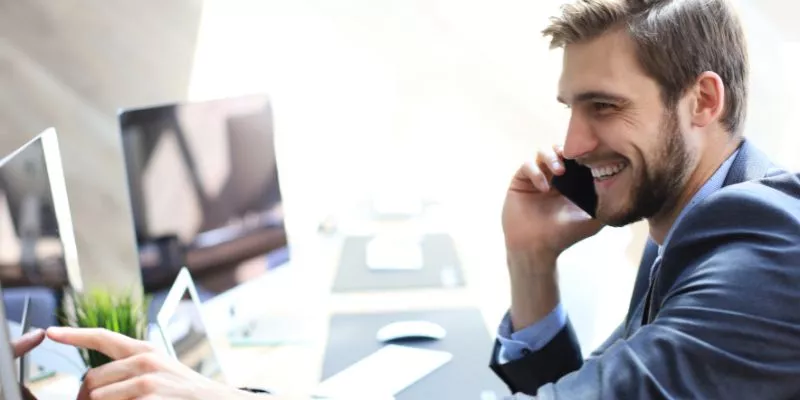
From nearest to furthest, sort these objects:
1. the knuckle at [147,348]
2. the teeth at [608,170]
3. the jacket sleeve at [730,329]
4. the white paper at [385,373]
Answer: the jacket sleeve at [730,329] → the knuckle at [147,348] → the teeth at [608,170] → the white paper at [385,373]

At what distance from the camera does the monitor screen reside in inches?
53.6

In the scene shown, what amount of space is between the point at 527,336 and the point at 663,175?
1.38 feet

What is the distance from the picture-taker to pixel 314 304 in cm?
189

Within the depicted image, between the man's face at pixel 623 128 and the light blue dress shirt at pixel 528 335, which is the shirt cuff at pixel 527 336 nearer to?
the light blue dress shirt at pixel 528 335

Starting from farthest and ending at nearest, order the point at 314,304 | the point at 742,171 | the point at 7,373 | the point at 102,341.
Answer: the point at 314,304 → the point at 742,171 → the point at 102,341 → the point at 7,373

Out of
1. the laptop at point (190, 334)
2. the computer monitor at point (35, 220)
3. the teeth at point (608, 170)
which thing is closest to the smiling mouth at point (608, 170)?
the teeth at point (608, 170)

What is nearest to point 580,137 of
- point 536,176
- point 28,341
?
point 536,176

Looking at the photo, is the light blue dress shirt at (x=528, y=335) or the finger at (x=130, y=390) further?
the light blue dress shirt at (x=528, y=335)

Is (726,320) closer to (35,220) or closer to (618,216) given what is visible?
(618,216)

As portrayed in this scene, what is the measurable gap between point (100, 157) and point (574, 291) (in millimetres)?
1428

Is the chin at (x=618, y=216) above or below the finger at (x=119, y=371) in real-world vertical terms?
above

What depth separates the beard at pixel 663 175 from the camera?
3.92 feet

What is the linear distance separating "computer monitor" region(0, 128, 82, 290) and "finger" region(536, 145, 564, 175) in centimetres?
90

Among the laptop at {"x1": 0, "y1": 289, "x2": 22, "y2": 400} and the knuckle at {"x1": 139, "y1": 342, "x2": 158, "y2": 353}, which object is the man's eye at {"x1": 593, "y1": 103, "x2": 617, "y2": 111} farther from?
the laptop at {"x1": 0, "y1": 289, "x2": 22, "y2": 400}
